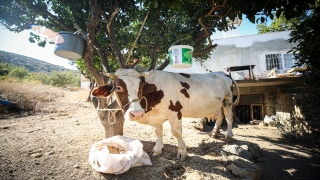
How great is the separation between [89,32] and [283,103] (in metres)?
8.74

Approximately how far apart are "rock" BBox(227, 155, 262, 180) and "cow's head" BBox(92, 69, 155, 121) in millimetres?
1879

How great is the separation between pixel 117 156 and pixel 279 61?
15252 mm

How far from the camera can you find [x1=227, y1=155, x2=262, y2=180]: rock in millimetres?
2887

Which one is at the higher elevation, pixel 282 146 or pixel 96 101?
pixel 96 101

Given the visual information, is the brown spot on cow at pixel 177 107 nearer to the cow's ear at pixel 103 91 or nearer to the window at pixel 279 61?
the cow's ear at pixel 103 91

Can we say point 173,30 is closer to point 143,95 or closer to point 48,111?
point 143,95

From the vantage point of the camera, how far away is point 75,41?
111 inches

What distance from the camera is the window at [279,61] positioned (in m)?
13.2

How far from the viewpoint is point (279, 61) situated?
13547 millimetres

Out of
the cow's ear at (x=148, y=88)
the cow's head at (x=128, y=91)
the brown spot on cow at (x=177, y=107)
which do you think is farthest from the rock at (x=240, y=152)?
the cow's head at (x=128, y=91)

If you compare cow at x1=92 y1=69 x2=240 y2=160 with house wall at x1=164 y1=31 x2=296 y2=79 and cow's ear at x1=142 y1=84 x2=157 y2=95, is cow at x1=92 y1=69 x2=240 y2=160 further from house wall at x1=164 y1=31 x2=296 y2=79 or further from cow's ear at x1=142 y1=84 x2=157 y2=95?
house wall at x1=164 y1=31 x2=296 y2=79

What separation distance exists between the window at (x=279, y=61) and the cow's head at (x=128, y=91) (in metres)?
14.2

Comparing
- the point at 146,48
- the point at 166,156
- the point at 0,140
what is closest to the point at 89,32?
the point at 146,48

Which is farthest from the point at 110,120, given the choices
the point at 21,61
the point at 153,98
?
the point at 21,61
